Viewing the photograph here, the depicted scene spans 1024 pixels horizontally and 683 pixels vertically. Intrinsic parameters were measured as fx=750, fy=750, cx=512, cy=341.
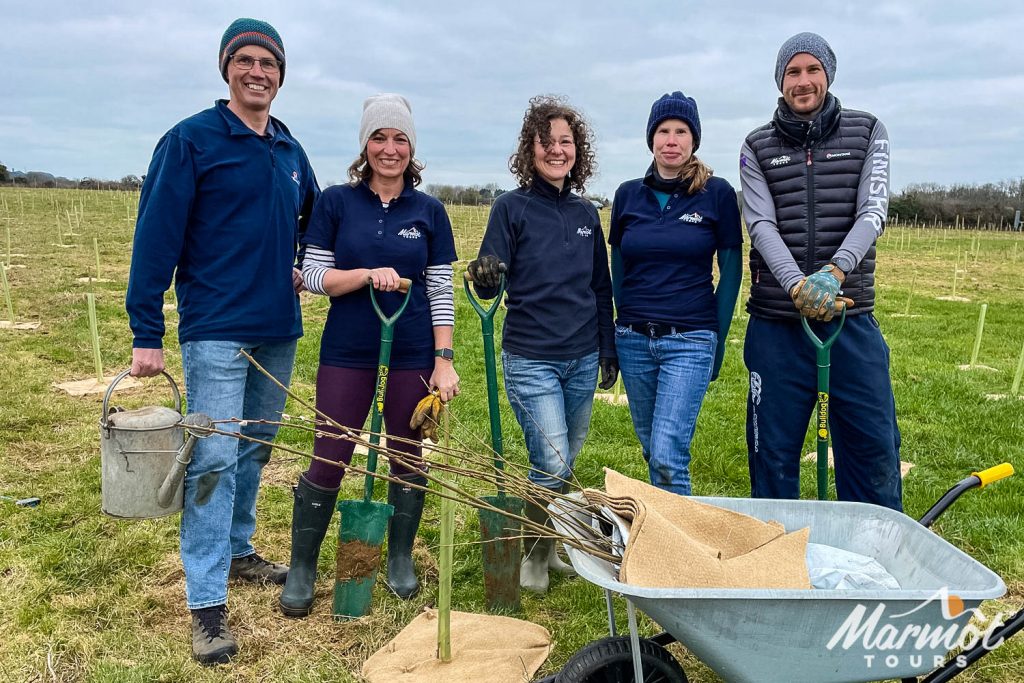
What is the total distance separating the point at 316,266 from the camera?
2871 millimetres

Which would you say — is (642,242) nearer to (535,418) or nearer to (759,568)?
(535,418)

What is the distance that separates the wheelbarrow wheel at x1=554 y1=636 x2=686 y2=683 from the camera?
2.03 meters

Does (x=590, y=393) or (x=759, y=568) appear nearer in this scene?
(x=759, y=568)

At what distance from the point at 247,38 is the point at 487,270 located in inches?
46.2

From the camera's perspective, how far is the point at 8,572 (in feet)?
10.9

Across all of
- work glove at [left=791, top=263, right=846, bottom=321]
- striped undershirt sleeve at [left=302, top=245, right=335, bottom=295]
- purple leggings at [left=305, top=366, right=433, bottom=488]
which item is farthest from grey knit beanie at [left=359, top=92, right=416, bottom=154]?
work glove at [left=791, top=263, right=846, bottom=321]

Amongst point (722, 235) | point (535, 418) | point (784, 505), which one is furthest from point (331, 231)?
point (784, 505)

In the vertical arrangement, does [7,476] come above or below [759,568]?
below

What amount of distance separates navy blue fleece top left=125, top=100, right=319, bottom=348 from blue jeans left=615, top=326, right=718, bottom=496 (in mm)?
1464

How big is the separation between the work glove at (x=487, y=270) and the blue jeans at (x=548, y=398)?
335mm

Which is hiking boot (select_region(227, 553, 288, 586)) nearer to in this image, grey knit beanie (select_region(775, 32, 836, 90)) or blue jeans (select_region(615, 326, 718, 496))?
blue jeans (select_region(615, 326, 718, 496))

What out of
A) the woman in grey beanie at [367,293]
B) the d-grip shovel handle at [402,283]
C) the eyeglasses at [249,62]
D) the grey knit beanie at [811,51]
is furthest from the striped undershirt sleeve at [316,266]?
the grey knit beanie at [811,51]

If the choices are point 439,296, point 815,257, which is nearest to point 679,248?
point 815,257

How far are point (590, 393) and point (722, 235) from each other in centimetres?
85
